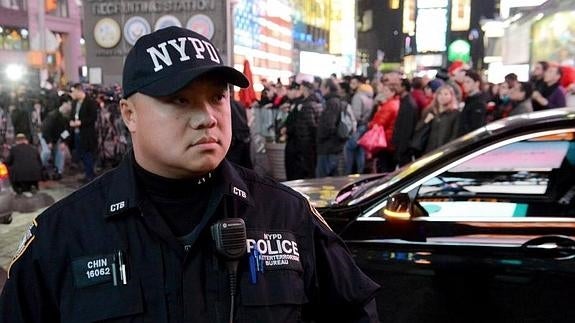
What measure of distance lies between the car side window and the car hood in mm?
571

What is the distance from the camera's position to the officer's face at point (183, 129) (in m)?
1.29

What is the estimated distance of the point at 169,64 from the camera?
128 centimetres

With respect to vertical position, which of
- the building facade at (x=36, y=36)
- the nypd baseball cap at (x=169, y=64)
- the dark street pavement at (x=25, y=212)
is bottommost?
the dark street pavement at (x=25, y=212)

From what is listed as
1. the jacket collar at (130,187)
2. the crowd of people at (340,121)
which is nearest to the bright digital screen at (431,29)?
the crowd of people at (340,121)

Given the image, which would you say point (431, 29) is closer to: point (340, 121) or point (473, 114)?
point (340, 121)

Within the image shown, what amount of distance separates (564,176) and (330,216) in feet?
5.14

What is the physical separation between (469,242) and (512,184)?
114 cm

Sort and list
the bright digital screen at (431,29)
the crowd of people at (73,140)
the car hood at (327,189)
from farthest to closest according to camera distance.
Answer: the bright digital screen at (431,29) < the crowd of people at (73,140) < the car hood at (327,189)

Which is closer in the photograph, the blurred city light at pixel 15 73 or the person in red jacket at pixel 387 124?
the person in red jacket at pixel 387 124

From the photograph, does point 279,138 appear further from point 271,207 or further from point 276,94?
point 271,207

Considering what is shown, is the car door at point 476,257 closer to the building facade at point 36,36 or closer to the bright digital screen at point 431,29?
the building facade at point 36,36

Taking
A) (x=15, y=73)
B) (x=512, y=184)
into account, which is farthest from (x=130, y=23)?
(x=15, y=73)

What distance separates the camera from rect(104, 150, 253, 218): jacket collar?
4.30 feet

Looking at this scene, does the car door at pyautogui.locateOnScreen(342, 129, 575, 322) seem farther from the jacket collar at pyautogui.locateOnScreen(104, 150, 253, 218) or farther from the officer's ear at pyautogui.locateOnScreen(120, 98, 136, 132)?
the officer's ear at pyautogui.locateOnScreen(120, 98, 136, 132)
